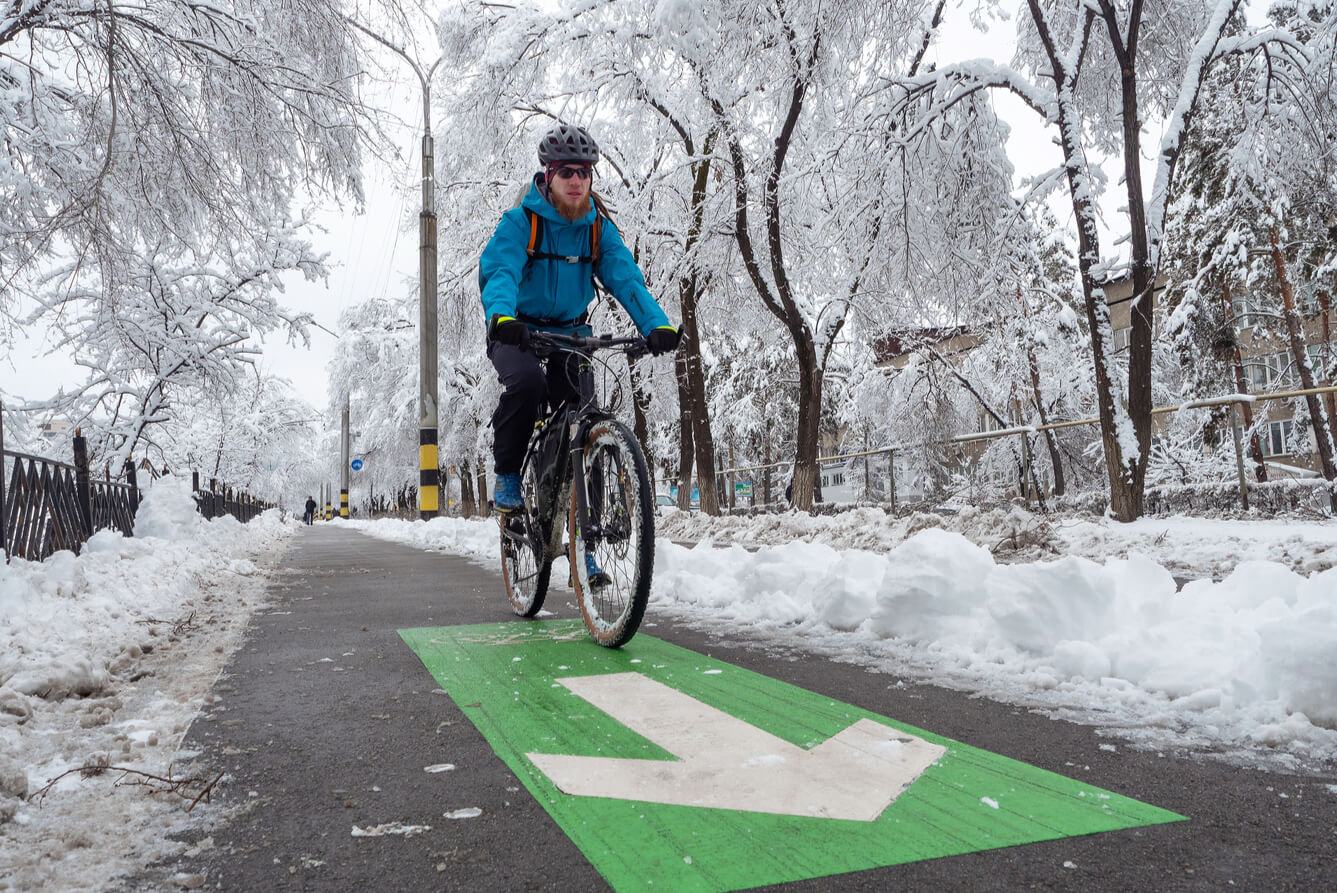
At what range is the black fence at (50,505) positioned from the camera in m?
7.29

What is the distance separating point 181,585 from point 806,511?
8.09m

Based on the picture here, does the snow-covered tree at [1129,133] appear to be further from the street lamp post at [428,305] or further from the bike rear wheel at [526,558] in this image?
the street lamp post at [428,305]

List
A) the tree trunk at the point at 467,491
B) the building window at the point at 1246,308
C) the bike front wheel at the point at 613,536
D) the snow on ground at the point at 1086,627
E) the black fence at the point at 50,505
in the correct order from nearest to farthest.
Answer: the snow on ground at the point at 1086,627, the bike front wheel at the point at 613,536, the black fence at the point at 50,505, the building window at the point at 1246,308, the tree trunk at the point at 467,491

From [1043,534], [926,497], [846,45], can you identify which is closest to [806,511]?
[926,497]

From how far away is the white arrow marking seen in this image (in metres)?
2.15

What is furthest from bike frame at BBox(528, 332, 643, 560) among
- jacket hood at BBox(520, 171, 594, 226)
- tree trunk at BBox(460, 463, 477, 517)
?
tree trunk at BBox(460, 463, 477, 517)

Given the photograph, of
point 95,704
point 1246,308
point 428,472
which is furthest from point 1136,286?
point 1246,308

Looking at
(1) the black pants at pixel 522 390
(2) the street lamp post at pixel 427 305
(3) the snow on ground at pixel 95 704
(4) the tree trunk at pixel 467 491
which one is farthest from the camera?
(4) the tree trunk at pixel 467 491

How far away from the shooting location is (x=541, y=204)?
4.48m

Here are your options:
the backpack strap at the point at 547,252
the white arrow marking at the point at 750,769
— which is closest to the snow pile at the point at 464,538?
the backpack strap at the point at 547,252

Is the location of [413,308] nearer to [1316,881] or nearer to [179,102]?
[179,102]

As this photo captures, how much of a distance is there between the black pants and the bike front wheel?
446mm

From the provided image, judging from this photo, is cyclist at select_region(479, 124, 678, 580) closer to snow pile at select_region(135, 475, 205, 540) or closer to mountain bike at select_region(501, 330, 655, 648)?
mountain bike at select_region(501, 330, 655, 648)

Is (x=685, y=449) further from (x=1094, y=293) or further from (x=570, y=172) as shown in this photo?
(x=570, y=172)
